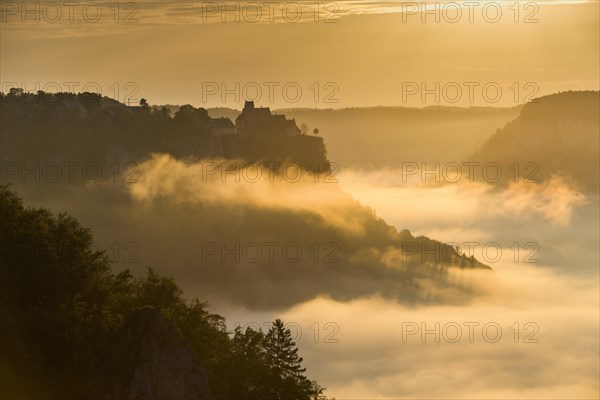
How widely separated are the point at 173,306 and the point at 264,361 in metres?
11.4

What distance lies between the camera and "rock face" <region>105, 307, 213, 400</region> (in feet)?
244

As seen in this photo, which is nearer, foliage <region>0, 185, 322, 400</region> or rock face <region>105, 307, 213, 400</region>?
rock face <region>105, 307, 213, 400</region>

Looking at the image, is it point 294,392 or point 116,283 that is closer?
point 116,283

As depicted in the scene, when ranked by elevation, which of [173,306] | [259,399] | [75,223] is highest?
[75,223]

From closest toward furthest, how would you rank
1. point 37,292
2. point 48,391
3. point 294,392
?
point 48,391 → point 37,292 → point 294,392

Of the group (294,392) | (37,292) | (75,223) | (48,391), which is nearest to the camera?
(48,391)

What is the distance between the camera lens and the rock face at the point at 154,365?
74.5 m

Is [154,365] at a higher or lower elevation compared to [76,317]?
lower

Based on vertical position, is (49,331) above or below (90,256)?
below

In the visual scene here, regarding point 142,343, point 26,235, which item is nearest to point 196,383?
point 142,343

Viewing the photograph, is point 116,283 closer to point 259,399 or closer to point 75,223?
point 75,223

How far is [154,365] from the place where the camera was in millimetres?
75438

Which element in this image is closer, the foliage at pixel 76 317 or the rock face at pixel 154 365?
the rock face at pixel 154 365

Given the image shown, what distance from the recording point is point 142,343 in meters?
76.1
